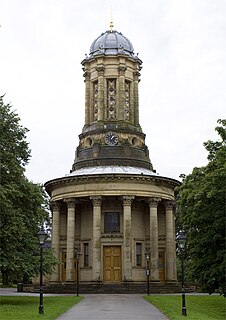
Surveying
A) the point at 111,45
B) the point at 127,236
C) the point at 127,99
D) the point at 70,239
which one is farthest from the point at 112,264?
the point at 111,45

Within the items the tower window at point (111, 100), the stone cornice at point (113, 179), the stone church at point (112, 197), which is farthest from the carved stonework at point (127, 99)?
the stone cornice at point (113, 179)

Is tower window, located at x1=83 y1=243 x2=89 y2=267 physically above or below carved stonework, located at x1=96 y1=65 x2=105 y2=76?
below

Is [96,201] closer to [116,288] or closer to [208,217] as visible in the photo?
[116,288]

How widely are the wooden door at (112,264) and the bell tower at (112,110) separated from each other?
29.2 ft

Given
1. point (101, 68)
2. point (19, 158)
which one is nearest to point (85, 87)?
point (101, 68)

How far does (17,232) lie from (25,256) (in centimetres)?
186

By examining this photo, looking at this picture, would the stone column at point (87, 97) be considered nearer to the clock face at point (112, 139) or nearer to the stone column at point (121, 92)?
the stone column at point (121, 92)

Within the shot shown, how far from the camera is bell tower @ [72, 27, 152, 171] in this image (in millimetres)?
57219

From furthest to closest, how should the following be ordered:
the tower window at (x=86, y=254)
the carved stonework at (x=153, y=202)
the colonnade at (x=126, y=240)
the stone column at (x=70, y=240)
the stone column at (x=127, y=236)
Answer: the tower window at (x=86, y=254)
the carved stonework at (x=153, y=202)
the stone column at (x=70, y=240)
the colonnade at (x=126, y=240)
the stone column at (x=127, y=236)

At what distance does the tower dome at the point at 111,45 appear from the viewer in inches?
2426

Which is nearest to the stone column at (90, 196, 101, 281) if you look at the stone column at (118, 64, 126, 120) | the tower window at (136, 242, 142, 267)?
the tower window at (136, 242, 142, 267)

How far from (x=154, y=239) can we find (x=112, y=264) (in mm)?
4771

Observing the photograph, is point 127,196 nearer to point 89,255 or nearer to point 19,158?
point 89,255

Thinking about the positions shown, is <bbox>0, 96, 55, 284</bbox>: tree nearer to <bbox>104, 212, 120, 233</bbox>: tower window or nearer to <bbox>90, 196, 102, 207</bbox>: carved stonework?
<bbox>90, 196, 102, 207</bbox>: carved stonework
